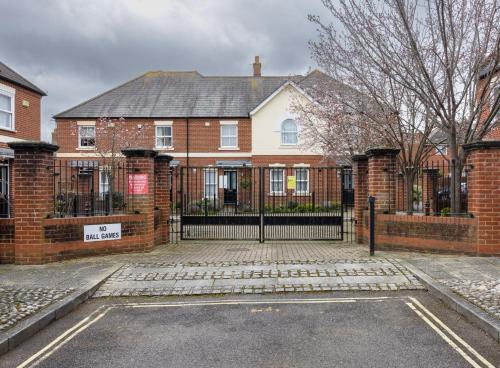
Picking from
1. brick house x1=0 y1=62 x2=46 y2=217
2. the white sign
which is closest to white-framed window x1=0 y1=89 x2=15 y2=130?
brick house x1=0 y1=62 x2=46 y2=217

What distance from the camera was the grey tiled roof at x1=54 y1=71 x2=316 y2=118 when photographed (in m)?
28.9

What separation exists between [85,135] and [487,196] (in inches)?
1026

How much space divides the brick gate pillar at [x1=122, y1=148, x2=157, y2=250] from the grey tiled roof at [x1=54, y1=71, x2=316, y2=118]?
18726 millimetres

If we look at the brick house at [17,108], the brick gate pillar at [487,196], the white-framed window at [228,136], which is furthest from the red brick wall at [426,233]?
the white-framed window at [228,136]

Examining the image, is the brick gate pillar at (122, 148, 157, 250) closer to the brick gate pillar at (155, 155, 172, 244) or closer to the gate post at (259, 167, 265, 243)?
the brick gate pillar at (155, 155, 172, 244)

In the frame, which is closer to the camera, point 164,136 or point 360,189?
point 360,189

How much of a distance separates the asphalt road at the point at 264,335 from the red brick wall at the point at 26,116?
58.2 feet

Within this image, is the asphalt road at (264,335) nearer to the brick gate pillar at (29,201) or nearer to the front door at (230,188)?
the brick gate pillar at (29,201)

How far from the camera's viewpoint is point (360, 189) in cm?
1130

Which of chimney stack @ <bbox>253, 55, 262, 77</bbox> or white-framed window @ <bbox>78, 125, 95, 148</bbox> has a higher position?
chimney stack @ <bbox>253, 55, 262, 77</bbox>

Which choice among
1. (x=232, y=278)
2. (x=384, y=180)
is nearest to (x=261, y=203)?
(x=384, y=180)

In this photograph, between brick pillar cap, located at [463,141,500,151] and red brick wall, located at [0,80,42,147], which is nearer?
brick pillar cap, located at [463,141,500,151]

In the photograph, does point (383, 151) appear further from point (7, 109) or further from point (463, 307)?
point (7, 109)

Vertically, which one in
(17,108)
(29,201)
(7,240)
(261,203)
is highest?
(17,108)
